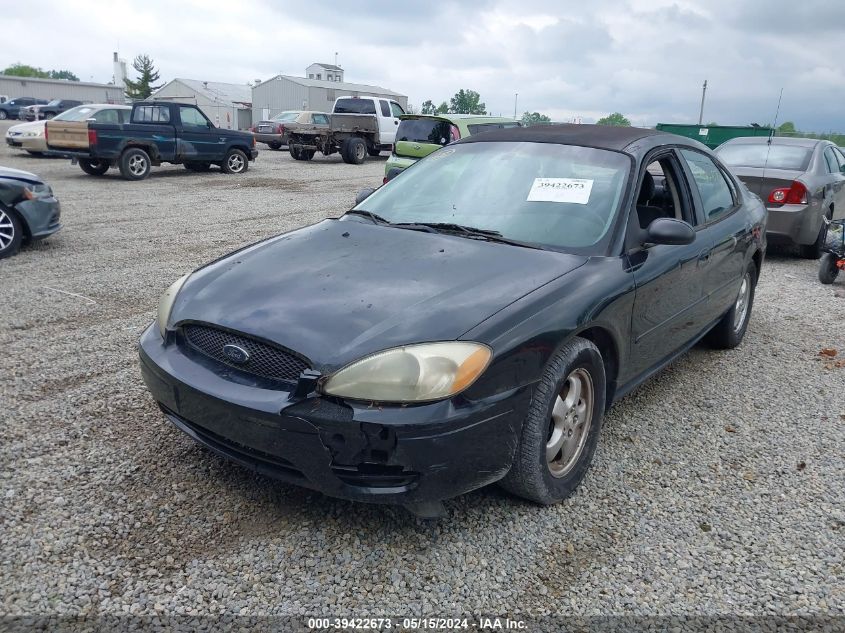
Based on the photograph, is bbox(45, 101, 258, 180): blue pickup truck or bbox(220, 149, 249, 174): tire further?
bbox(220, 149, 249, 174): tire

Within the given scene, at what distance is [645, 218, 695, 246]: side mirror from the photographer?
328 centimetres

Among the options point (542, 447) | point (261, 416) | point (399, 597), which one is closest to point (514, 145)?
point (542, 447)

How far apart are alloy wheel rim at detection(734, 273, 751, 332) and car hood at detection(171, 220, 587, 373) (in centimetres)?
Result: 252

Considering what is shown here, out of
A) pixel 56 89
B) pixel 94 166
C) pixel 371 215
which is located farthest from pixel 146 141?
pixel 56 89

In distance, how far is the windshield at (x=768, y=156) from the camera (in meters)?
8.52

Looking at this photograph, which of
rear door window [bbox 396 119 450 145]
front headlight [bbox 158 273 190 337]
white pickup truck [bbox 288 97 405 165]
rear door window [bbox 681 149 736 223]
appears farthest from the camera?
white pickup truck [bbox 288 97 405 165]

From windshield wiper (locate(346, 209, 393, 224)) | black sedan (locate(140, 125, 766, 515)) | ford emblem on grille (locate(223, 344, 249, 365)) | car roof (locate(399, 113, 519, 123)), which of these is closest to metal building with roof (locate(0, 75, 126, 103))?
car roof (locate(399, 113, 519, 123))

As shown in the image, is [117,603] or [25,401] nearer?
[117,603]

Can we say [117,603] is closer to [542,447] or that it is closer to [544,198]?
[542,447]

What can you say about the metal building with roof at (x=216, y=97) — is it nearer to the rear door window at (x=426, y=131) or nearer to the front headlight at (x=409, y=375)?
the rear door window at (x=426, y=131)

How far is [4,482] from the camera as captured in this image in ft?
9.74

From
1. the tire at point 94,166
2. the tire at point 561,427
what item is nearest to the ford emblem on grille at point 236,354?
the tire at point 561,427

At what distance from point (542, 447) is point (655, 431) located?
133 centimetres

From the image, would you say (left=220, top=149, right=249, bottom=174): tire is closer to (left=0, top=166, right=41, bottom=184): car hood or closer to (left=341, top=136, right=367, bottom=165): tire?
(left=341, top=136, right=367, bottom=165): tire
